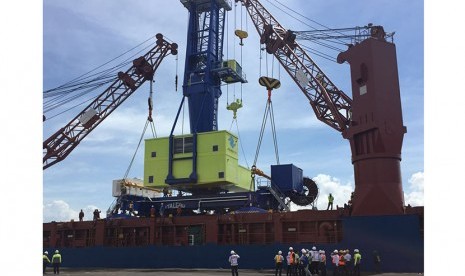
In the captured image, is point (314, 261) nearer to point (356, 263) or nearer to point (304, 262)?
point (304, 262)

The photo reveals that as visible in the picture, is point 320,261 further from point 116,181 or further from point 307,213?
point 116,181

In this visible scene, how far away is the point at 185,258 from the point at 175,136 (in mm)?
13132

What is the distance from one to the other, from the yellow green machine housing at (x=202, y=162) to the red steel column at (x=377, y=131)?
13796mm

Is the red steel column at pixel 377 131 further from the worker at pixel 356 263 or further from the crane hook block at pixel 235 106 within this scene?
the crane hook block at pixel 235 106

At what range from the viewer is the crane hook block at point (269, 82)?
42812 mm

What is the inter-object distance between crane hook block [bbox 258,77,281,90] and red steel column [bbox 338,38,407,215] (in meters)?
11.4

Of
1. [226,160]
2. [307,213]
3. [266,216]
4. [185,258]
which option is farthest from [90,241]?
[307,213]

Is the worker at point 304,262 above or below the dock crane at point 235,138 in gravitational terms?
below

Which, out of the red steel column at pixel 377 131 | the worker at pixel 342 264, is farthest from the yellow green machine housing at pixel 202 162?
the worker at pixel 342 264

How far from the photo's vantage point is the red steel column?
30250 millimetres

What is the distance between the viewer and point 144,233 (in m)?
40.1

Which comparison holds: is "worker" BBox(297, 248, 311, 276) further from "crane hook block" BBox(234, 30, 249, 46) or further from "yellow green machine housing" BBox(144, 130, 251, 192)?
"crane hook block" BBox(234, 30, 249, 46)

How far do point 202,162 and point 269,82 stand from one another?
1019cm

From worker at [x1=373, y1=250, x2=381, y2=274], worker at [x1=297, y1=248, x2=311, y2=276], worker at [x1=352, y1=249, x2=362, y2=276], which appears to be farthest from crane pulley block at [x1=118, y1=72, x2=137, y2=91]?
worker at [x1=352, y1=249, x2=362, y2=276]
